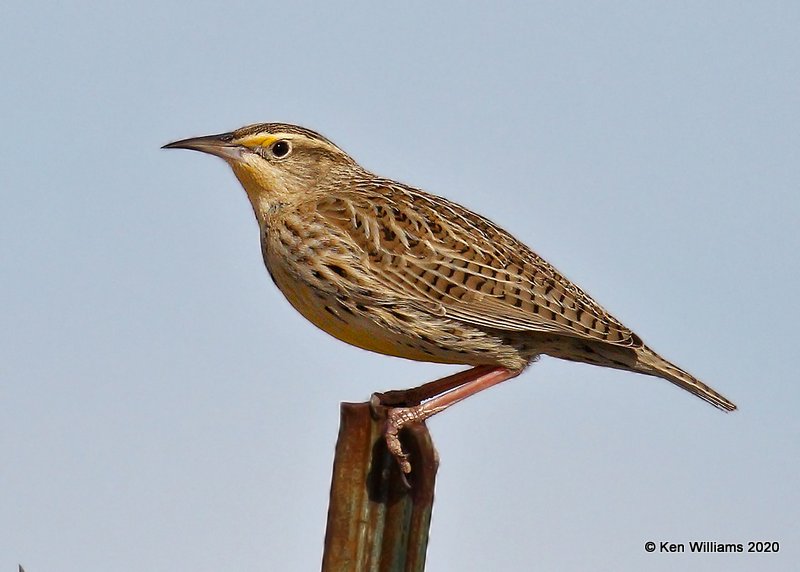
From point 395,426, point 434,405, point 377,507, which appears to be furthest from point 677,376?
point 377,507

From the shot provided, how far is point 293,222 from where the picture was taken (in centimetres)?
815

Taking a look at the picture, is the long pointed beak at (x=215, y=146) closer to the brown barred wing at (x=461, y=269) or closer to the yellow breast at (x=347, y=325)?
the brown barred wing at (x=461, y=269)

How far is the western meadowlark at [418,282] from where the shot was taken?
766 cm

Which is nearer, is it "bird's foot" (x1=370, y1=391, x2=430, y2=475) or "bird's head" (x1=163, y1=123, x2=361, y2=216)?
"bird's foot" (x1=370, y1=391, x2=430, y2=475)

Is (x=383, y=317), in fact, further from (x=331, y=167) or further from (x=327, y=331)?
(x=331, y=167)

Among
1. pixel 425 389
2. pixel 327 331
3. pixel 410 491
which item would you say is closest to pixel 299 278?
pixel 327 331

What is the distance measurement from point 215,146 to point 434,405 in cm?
234

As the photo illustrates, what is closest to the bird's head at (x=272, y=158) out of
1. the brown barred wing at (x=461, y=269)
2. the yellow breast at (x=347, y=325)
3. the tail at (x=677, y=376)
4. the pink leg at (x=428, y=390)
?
the brown barred wing at (x=461, y=269)

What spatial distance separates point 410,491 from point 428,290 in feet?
7.28

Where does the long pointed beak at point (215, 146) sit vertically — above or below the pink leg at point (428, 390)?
above

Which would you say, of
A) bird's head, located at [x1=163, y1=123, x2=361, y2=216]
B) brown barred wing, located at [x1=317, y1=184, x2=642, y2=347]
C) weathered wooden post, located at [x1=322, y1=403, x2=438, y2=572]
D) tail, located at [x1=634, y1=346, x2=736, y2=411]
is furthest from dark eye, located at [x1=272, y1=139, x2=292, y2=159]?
weathered wooden post, located at [x1=322, y1=403, x2=438, y2=572]

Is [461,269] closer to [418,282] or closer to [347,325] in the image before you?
[418,282]

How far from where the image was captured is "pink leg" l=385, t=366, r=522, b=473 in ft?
19.3

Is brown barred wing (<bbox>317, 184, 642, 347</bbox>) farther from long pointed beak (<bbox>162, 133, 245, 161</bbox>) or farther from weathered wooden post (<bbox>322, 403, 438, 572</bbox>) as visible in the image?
weathered wooden post (<bbox>322, 403, 438, 572</bbox>)
